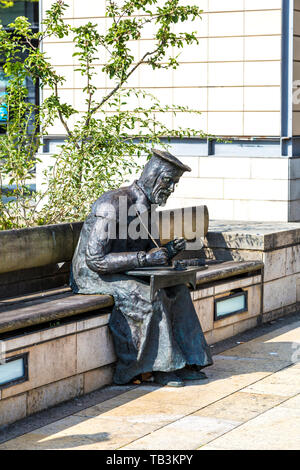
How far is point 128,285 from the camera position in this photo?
7.34m

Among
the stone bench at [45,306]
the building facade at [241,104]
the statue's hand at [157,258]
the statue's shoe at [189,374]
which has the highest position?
the building facade at [241,104]

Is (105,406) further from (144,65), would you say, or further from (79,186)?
(144,65)

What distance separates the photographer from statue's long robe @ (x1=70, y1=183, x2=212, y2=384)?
23.8 feet

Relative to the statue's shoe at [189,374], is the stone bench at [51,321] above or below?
above

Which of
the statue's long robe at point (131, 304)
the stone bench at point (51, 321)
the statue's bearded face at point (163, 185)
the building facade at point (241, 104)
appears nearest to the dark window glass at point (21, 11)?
the building facade at point (241, 104)

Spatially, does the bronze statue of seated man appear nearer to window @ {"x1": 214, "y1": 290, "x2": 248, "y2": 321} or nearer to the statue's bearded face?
the statue's bearded face

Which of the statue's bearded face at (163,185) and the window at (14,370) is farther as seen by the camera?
the statue's bearded face at (163,185)

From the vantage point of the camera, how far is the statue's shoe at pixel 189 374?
7438mm

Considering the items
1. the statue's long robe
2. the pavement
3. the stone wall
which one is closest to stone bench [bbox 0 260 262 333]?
the statue's long robe

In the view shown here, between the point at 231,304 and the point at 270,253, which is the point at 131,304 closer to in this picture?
the point at 231,304

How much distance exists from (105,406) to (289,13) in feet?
25.4

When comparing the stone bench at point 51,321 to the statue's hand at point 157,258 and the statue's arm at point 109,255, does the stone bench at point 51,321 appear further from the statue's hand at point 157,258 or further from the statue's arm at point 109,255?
the statue's hand at point 157,258

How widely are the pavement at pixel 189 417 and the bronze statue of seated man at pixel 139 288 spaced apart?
0.18 meters

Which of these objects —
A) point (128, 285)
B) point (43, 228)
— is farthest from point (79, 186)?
point (128, 285)
